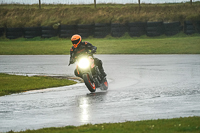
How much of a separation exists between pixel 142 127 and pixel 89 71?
5490 millimetres

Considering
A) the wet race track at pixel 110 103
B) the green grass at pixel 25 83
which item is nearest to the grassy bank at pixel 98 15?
the green grass at pixel 25 83

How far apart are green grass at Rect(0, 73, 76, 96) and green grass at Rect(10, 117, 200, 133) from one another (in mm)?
5682

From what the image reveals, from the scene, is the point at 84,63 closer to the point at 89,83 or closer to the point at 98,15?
the point at 89,83

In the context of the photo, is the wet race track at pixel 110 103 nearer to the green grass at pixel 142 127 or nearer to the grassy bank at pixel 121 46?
the green grass at pixel 142 127

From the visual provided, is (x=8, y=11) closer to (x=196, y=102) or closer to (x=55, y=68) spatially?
(x=55, y=68)

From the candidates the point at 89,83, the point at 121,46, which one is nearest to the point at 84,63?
the point at 89,83

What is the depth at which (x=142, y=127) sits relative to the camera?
7.30 m

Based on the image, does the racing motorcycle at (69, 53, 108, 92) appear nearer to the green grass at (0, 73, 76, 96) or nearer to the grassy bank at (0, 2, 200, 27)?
the green grass at (0, 73, 76, 96)

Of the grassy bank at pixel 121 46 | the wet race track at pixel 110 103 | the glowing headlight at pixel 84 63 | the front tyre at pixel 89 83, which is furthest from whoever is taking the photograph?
the grassy bank at pixel 121 46

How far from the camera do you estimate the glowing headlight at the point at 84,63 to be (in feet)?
41.6

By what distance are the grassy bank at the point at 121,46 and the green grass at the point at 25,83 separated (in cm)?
1434

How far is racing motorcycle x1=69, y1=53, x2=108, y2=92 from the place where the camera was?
12572mm

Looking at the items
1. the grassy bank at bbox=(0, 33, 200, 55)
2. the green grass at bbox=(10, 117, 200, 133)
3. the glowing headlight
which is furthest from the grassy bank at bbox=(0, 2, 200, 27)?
the green grass at bbox=(10, 117, 200, 133)

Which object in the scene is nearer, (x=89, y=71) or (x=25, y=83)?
(x=89, y=71)
